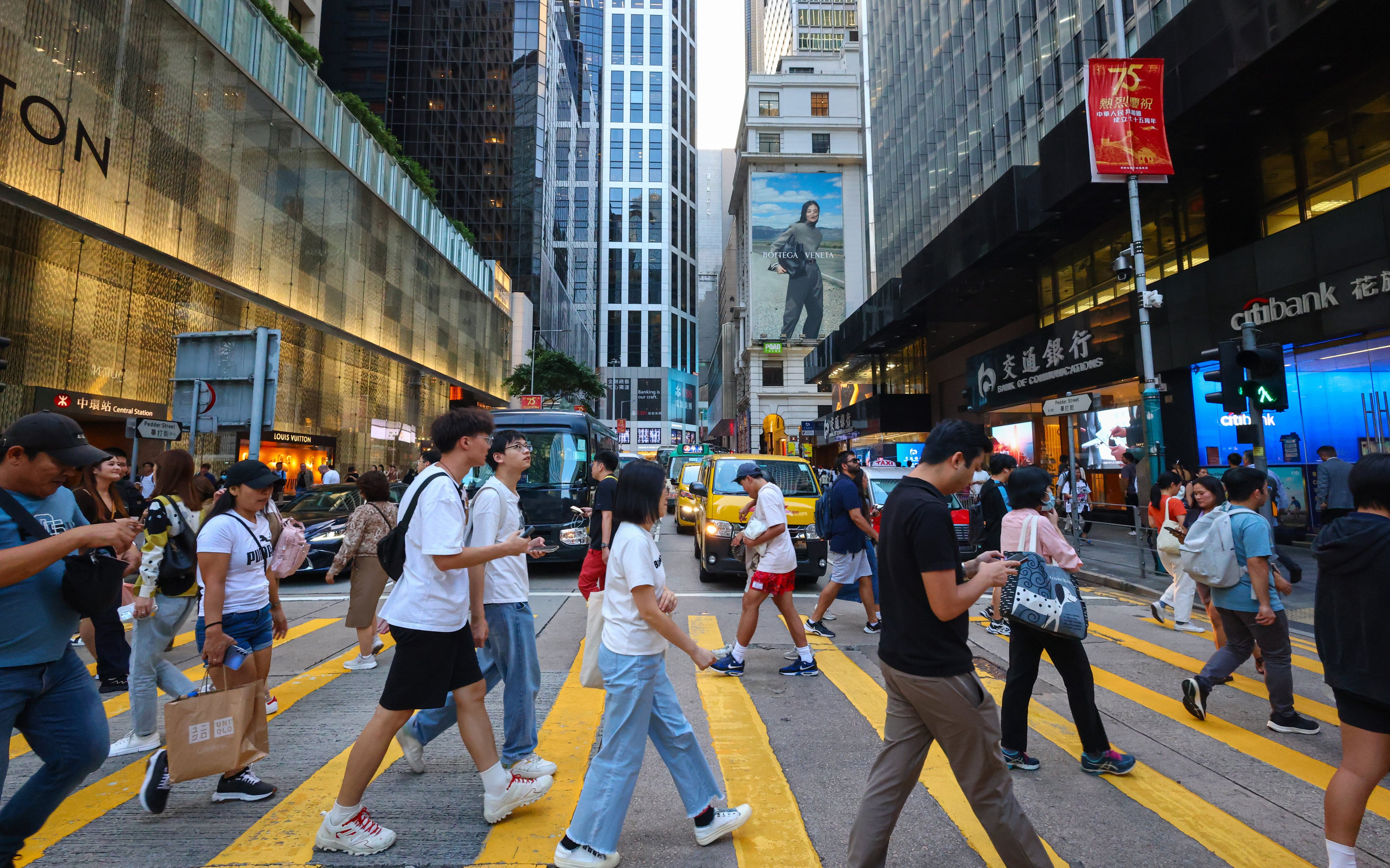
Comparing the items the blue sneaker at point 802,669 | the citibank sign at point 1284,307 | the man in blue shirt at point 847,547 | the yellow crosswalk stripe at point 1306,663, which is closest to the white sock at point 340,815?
the blue sneaker at point 802,669

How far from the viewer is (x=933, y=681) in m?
2.57

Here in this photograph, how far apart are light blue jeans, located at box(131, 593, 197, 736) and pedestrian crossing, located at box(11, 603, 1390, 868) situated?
28 cm

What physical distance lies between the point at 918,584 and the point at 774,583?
3352 millimetres

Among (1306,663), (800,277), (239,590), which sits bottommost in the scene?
(1306,663)

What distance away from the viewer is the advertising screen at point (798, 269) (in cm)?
5819

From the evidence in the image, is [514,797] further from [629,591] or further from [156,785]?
[156,785]

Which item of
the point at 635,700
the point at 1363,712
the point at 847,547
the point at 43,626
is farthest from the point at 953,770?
the point at 847,547

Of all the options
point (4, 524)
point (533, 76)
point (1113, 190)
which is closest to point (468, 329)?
point (533, 76)

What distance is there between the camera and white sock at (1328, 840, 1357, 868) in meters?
2.61

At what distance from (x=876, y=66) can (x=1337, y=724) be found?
47412 millimetres

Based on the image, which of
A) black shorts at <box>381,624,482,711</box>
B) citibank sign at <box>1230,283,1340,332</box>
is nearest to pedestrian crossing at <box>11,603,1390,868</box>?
black shorts at <box>381,624,482,711</box>

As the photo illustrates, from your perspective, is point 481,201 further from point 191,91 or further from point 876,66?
point 191,91

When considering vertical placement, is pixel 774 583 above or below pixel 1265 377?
below

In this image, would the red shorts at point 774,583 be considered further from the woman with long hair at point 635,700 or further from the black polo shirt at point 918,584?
the black polo shirt at point 918,584
